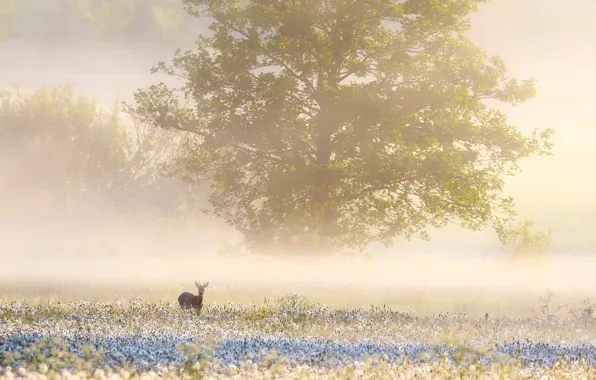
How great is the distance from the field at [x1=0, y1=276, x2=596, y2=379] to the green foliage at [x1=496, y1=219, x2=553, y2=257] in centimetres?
238

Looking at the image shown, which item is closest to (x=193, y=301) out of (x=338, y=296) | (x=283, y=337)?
(x=283, y=337)

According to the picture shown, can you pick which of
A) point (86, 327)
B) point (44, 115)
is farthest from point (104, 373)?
point (44, 115)

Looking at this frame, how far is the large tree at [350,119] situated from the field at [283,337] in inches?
102

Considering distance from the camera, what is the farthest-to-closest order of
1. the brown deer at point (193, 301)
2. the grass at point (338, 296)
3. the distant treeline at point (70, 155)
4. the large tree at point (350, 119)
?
the distant treeline at point (70, 155), the large tree at point (350, 119), the grass at point (338, 296), the brown deer at point (193, 301)

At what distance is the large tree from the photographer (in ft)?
71.9

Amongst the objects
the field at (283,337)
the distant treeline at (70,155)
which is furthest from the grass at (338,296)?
the distant treeline at (70,155)

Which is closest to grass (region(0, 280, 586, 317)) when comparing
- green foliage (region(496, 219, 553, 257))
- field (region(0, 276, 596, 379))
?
field (region(0, 276, 596, 379))

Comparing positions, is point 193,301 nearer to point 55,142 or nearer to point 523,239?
point 523,239

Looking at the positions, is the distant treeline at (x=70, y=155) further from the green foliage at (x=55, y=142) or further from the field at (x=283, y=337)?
the field at (x=283, y=337)

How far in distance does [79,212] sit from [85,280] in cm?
2553

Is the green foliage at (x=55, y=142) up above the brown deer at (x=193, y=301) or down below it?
above

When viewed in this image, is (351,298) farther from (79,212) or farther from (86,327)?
(79,212)

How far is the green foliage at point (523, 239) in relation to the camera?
→ 2328cm

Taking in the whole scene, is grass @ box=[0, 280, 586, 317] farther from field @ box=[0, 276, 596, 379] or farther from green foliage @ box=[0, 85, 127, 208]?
green foliage @ box=[0, 85, 127, 208]
